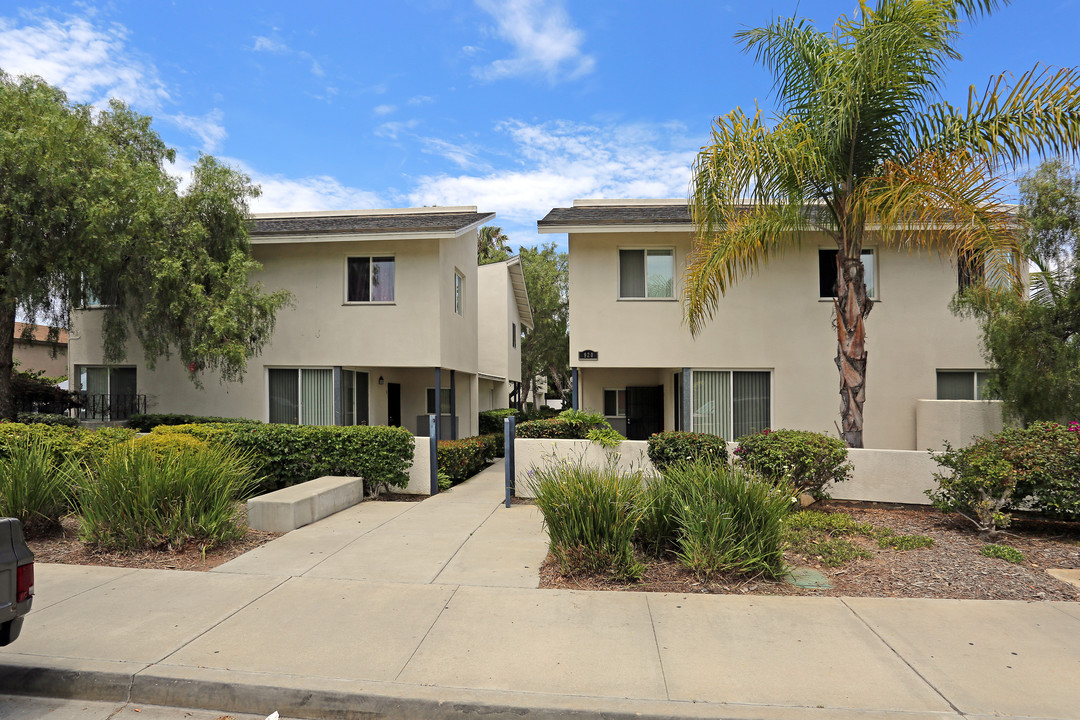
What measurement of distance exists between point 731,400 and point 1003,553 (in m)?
6.63

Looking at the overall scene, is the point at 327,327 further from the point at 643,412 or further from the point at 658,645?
the point at 658,645

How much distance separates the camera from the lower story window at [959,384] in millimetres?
12906

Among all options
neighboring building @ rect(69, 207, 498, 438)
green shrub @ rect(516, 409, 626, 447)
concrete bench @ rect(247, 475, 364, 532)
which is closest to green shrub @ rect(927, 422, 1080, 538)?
green shrub @ rect(516, 409, 626, 447)

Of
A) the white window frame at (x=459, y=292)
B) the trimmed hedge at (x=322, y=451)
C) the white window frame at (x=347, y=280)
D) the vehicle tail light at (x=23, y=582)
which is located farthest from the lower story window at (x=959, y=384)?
the vehicle tail light at (x=23, y=582)

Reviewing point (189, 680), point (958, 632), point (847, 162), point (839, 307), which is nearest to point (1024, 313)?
point (839, 307)

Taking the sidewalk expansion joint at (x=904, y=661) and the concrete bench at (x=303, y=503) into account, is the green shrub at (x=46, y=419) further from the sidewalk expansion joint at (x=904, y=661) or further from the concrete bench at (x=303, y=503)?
the sidewalk expansion joint at (x=904, y=661)

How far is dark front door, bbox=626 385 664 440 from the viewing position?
1602 cm

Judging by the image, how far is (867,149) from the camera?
9328mm

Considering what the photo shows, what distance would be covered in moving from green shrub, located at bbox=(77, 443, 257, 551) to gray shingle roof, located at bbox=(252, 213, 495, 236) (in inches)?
299

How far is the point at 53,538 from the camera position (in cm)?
766

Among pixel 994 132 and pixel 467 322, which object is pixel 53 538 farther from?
pixel 994 132

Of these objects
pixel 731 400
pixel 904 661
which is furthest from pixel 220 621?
pixel 731 400

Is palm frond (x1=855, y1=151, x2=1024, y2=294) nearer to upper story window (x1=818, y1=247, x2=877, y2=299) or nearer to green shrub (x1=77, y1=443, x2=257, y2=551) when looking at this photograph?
upper story window (x1=818, y1=247, x2=877, y2=299)

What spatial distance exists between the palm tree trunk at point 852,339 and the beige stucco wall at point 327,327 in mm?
8255
